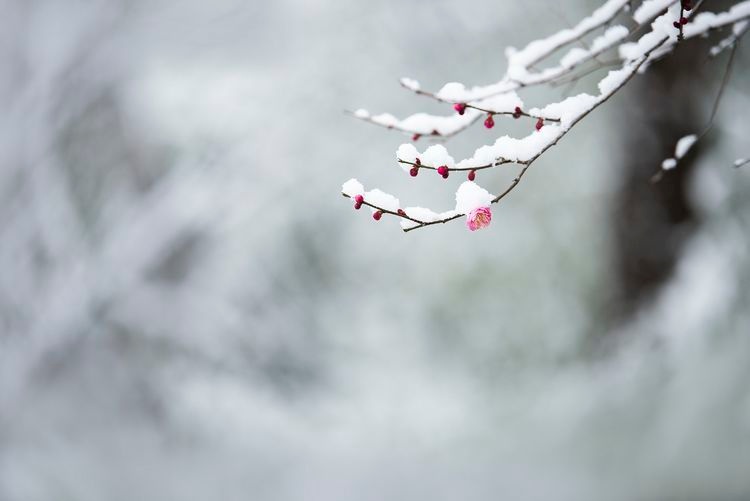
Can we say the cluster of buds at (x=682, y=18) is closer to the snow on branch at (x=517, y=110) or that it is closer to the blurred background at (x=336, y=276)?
the snow on branch at (x=517, y=110)

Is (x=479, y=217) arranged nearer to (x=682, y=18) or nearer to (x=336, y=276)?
(x=682, y=18)

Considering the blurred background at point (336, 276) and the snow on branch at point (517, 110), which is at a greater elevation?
the blurred background at point (336, 276)

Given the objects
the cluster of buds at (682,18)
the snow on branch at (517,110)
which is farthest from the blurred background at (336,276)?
the cluster of buds at (682,18)

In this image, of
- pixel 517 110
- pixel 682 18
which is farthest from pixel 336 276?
pixel 682 18

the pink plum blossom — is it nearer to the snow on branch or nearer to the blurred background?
the snow on branch

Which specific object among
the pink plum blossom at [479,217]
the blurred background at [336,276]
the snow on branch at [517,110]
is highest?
the blurred background at [336,276]

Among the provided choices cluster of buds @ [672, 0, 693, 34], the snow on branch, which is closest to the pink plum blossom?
the snow on branch

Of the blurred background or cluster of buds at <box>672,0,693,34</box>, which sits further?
the blurred background
